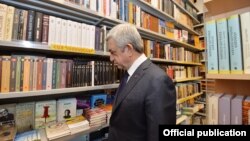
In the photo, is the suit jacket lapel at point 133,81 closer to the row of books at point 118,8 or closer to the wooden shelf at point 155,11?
the row of books at point 118,8

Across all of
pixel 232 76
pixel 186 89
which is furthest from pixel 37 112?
pixel 186 89

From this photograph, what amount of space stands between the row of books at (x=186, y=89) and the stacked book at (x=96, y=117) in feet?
5.18

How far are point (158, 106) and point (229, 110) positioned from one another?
343 mm

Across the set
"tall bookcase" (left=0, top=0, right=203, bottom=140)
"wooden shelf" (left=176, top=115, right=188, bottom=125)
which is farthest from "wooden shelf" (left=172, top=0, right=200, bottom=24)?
"wooden shelf" (left=176, top=115, right=188, bottom=125)

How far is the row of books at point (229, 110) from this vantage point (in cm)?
84

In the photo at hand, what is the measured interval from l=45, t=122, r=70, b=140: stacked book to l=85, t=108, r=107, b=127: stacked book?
8.1 inches

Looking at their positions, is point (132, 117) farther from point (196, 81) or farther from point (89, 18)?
point (196, 81)

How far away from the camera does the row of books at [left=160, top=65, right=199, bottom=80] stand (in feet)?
8.31

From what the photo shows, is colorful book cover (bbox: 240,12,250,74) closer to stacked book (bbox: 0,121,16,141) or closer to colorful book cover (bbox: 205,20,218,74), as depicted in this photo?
colorful book cover (bbox: 205,20,218,74)

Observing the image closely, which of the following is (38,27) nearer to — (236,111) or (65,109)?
(65,109)

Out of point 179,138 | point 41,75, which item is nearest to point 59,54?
point 41,75

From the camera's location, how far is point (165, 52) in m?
2.47

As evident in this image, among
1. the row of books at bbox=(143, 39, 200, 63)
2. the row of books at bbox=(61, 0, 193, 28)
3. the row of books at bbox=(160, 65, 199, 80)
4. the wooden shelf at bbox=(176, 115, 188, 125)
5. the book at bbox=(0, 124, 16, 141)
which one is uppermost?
the row of books at bbox=(61, 0, 193, 28)

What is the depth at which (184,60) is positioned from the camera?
3.11 meters
